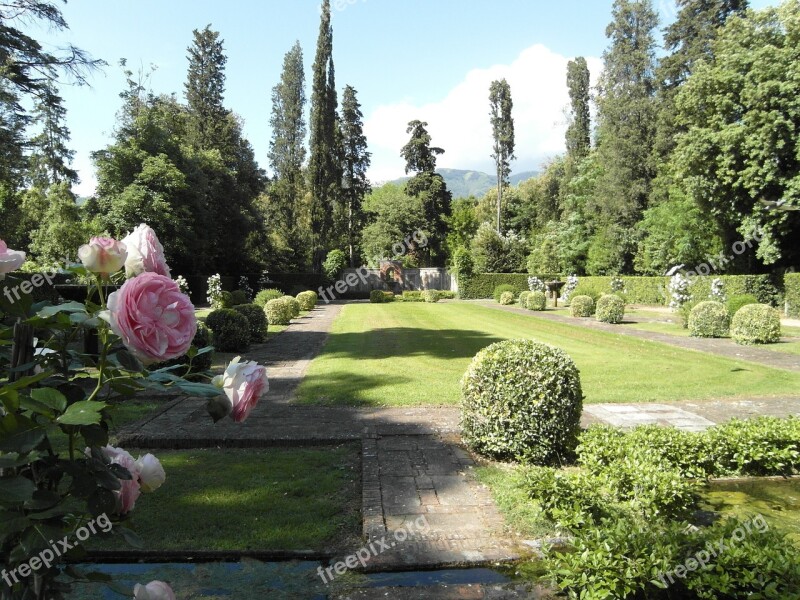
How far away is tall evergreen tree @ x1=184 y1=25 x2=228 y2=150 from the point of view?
33469 millimetres

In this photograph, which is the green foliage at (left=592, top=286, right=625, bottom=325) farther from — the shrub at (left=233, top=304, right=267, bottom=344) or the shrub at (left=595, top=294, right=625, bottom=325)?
the shrub at (left=233, top=304, right=267, bottom=344)

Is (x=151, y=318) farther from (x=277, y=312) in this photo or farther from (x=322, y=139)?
(x=322, y=139)

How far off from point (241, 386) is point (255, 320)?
12672mm

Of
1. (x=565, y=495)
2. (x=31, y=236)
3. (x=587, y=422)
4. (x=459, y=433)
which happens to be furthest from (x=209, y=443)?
(x=31, y=236)

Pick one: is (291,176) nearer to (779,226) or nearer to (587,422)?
(779,226)

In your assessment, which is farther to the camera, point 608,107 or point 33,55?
point 608,107

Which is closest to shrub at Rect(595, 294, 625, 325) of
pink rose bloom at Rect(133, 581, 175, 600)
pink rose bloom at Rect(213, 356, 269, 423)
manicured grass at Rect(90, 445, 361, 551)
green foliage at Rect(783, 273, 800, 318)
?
green foliage at Rect(783, 273, 800, 318)

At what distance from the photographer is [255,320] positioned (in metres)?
13.3

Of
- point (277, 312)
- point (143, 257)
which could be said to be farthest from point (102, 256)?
point (277, 312)

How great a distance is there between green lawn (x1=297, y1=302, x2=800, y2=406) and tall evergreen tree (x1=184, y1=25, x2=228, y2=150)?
22.6m

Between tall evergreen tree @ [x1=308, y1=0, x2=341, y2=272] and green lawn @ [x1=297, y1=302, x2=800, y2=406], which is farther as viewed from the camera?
tall evergreen tree @ [x1=308, y1=0, x2=341, y2=272]

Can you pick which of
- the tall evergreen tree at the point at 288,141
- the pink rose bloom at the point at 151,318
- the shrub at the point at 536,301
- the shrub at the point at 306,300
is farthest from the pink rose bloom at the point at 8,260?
the tall evergreen tree at the point at 288,141

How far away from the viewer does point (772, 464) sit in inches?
186

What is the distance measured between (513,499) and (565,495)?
624 millimetres
